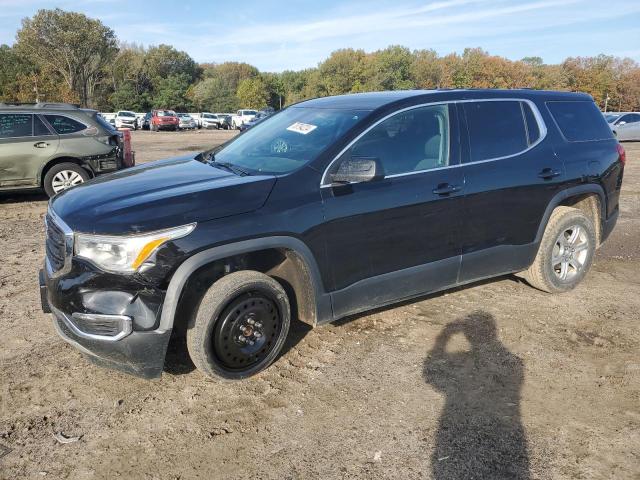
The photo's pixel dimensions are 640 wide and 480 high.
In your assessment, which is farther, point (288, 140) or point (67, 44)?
point (67, 44)

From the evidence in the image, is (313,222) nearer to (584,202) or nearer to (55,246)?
(55,246)

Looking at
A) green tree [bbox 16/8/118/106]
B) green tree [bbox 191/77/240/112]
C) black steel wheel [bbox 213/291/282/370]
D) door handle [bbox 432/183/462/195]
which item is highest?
green tree [bbox 16/8/118/106]

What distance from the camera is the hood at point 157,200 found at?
3.04 metres

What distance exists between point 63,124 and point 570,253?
26.3 ft

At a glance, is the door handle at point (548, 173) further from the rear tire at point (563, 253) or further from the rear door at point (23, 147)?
the rear door at point (23, 147)

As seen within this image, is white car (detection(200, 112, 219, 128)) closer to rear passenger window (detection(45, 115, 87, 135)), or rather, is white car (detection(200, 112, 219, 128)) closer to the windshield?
rear passenger window (detection(45, 115, 87, 135))

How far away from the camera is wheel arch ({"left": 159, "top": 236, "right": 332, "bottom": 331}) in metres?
3.05

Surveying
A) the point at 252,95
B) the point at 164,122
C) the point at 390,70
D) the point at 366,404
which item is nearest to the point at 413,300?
the point at 366,404

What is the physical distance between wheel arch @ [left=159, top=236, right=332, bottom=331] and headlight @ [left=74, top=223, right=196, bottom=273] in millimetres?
180

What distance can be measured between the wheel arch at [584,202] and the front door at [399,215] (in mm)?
1115

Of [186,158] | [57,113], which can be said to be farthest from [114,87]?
[186,158]

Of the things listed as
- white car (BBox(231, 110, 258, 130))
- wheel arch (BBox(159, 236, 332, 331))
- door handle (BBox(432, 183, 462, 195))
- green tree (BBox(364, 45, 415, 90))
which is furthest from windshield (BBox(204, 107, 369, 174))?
green tree (BBox(364, 45, 415, 90))

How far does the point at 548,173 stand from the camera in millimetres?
4613

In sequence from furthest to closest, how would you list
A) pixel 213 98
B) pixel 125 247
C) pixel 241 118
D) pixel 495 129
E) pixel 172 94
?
pixel 213 98 < pixel 172 94 < pixel 241 118 < pixel 495 129 < pixel 125 247
